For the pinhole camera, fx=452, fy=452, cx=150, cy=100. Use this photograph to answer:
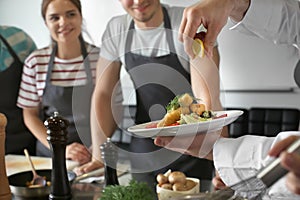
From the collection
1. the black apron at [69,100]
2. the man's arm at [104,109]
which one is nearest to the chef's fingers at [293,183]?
the man's arm at [104,109]

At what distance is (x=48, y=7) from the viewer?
1.60 m

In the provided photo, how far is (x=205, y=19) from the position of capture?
70 cm

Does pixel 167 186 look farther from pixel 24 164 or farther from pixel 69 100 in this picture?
pixel 69 100

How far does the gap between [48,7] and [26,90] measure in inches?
12.0

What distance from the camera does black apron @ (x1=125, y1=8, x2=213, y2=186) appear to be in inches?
37.0

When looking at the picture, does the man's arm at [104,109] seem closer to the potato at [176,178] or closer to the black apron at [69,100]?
the black apron at [69,100]

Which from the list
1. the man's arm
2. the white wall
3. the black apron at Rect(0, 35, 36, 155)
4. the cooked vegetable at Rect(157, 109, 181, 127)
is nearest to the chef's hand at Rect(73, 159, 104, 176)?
the man's arm

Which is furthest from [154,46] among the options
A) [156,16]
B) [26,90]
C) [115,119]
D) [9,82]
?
[9,82]

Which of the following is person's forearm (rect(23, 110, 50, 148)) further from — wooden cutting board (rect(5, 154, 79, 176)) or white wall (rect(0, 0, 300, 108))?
white wall (rect(0, 0, 300, 108))

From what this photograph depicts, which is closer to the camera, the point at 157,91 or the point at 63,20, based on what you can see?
the point at 157,91

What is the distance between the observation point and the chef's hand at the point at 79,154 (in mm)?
1275

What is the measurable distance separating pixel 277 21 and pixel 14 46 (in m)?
1.23

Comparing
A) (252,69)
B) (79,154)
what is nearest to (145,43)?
(79,154)

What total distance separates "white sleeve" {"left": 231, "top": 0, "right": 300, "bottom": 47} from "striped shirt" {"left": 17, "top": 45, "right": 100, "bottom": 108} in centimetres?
78
